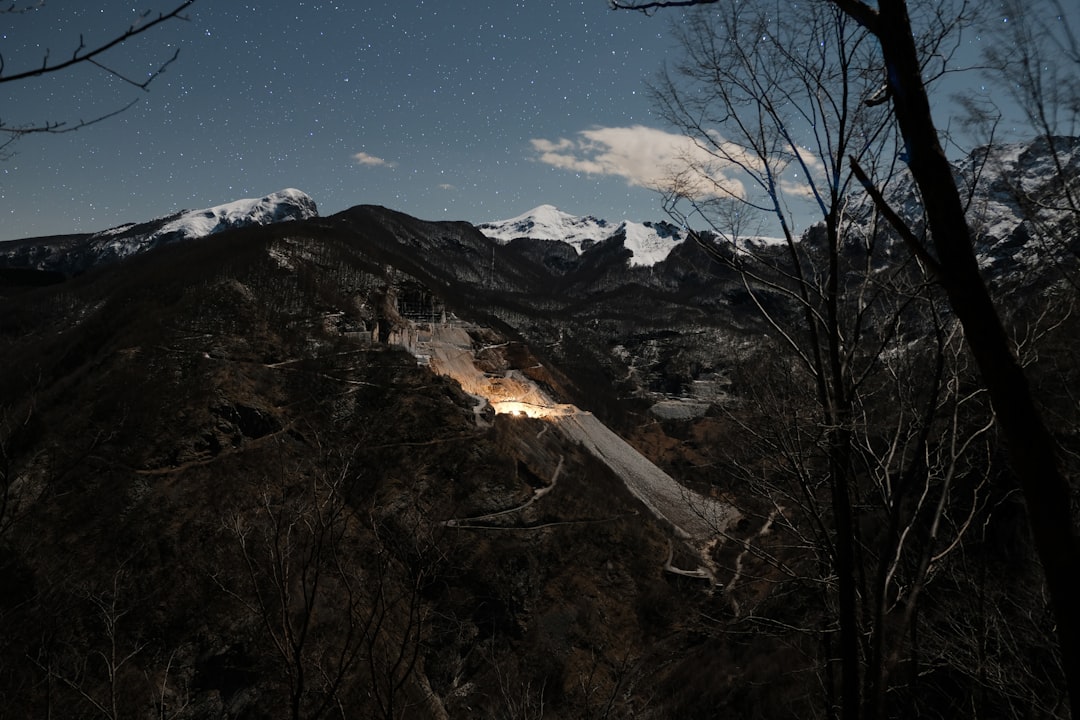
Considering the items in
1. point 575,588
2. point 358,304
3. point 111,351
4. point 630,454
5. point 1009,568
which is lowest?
point 575,588

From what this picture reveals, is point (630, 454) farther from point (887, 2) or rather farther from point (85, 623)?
point (887, 2)

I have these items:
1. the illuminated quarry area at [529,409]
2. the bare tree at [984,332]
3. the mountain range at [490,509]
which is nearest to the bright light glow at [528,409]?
the illuminated quarry area at [529,409]

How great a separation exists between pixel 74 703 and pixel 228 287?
3638 cm

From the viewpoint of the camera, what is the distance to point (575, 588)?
31266 millimetres

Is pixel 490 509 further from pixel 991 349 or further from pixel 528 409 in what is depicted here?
pixel 991 349

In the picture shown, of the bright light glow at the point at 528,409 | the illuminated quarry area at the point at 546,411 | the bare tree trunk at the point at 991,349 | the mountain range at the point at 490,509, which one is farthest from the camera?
the bright light glow at the point at 528,409

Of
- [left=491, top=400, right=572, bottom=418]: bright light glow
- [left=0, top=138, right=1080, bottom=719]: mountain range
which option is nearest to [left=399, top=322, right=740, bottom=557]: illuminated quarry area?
[left=491, top=400, right=572, bottom=418]: bright light glow

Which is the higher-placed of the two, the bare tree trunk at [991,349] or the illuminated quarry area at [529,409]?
the bare tree trunk at [991,349]

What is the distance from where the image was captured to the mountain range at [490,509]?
14.7 feet

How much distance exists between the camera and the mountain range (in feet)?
14.7

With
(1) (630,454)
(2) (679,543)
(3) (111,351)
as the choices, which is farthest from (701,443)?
(3) (111,351)

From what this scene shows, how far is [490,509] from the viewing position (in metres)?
34.3

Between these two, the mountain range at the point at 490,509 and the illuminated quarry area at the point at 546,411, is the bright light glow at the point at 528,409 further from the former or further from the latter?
the mountain range at the point at 490,509

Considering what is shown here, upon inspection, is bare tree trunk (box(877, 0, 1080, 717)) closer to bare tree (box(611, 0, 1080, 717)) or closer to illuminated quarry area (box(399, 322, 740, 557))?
bare tree (box(611, 0, 1080, 717))
